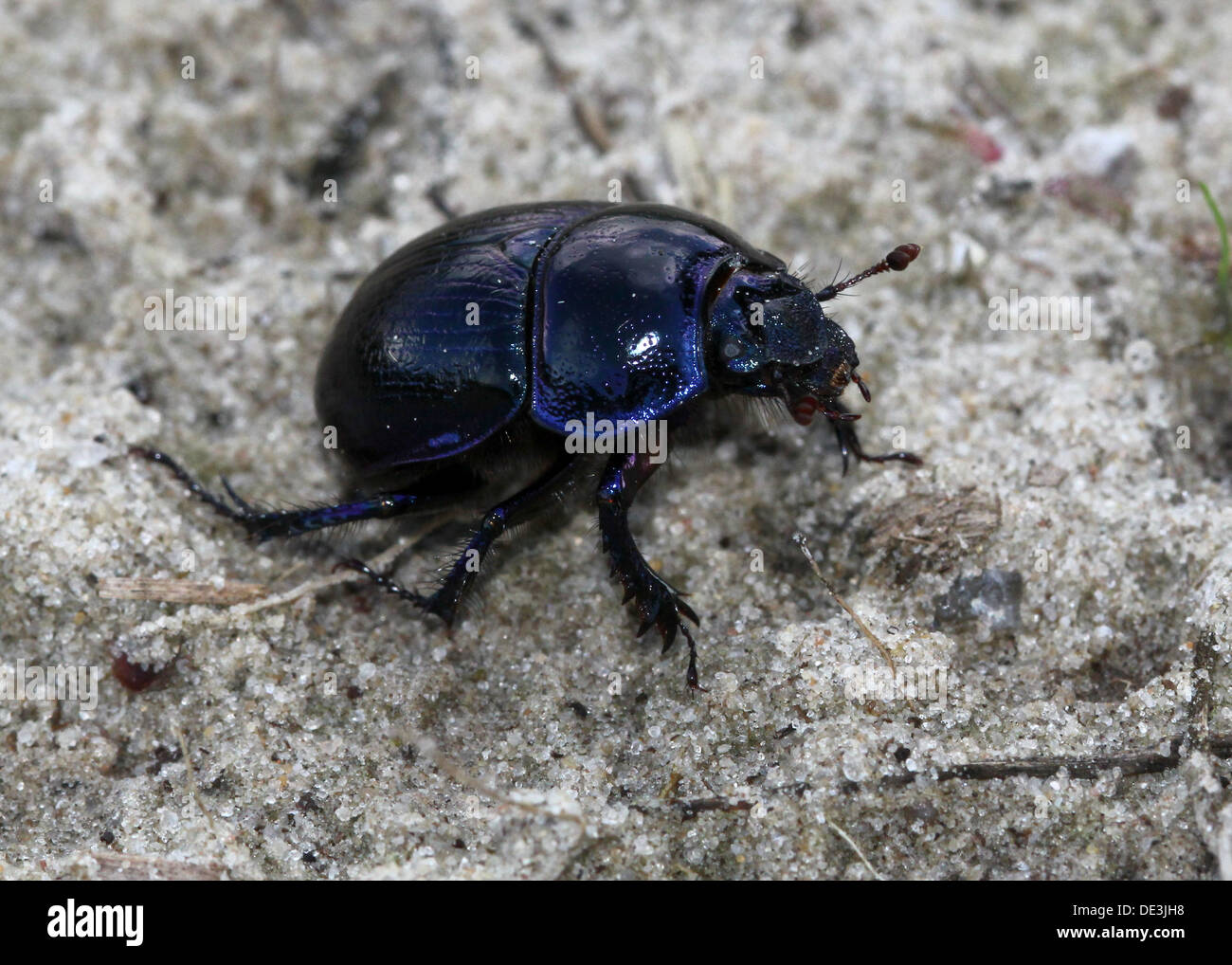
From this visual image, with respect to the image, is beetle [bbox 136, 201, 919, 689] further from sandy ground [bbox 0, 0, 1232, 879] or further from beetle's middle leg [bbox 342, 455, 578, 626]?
sandy ground [bbox 0, 0, 1232, 879]

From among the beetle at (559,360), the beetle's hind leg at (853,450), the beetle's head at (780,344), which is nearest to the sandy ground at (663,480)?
the beetle's hind leg at (853,450)

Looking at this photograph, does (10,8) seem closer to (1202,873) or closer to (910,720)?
(910,720)

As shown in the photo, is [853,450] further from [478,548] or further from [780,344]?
[478,548]

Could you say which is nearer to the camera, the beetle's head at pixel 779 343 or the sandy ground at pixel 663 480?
the sandy ground at pixel 663 480

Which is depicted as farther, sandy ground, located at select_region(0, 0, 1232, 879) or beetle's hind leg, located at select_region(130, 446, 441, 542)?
beetle's hind leg, located at select_region(130, 446, 441, 542)

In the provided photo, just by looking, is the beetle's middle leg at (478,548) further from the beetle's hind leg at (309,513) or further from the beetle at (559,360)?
the beetle's hind leg at (309,513)

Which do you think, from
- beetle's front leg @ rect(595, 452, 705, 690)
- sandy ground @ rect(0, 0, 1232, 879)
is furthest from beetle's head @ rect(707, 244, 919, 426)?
sandy ground @ rect(0, 0, 1232, 879)

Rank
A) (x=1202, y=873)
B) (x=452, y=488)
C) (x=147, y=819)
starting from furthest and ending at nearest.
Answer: (x=452, y=488)
(x=147, y=819)
(x=1202, y=873)
